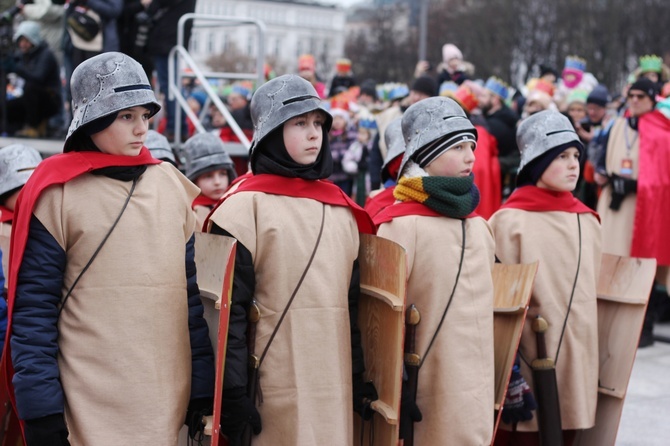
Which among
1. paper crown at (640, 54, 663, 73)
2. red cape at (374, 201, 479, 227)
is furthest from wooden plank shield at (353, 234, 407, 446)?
paper crown at (640, 54, 663, 73)

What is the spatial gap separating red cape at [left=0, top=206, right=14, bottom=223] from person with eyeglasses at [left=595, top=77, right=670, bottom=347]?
519 cm

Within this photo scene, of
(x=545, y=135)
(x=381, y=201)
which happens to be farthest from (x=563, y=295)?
(x=381, y=201)

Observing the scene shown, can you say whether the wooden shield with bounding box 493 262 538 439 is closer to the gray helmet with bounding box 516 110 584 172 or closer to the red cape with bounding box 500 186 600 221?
the red cape with bounding box 500 186 600 221

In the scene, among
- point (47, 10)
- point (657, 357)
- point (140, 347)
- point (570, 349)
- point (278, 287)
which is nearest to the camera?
point (140, 347)

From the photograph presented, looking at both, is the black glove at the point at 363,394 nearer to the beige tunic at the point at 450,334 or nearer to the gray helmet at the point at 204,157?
the beige tunic at the point at 450,334

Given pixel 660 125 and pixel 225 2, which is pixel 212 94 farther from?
pixel 225 2

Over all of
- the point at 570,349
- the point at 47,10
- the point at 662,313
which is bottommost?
the point at 662,313

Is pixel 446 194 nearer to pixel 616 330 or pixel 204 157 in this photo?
pixel 616 330

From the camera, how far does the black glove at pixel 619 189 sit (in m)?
8.57

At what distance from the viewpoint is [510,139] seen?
10.2 meters

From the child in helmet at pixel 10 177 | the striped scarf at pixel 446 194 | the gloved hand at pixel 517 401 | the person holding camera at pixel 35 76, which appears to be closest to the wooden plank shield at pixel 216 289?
the striped scarf at pixel 446 194

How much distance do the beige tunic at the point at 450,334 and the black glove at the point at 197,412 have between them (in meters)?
1.03

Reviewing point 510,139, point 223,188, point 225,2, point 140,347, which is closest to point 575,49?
point 510,139

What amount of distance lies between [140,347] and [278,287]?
605 millimetres
